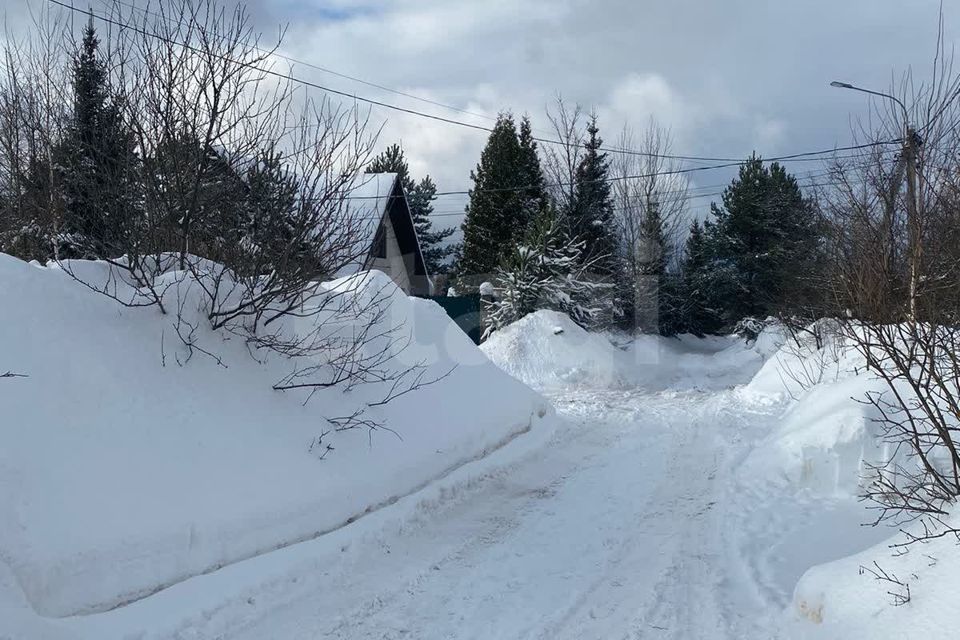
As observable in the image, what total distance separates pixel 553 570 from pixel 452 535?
4.01ft

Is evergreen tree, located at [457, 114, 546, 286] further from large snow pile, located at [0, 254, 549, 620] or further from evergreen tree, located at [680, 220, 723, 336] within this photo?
large snow pile, located at [0, 254, 549, 620]

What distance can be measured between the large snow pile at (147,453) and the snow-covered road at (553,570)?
627 mm

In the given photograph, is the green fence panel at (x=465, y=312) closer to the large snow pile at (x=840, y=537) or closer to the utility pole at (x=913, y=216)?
the large snow pile at (x=840, y=537)

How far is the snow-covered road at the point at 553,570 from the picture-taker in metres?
4.66

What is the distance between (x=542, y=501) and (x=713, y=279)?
24.1 metres

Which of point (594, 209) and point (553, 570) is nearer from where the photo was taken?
point (553, 570)

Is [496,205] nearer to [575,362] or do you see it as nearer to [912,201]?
[575,362]

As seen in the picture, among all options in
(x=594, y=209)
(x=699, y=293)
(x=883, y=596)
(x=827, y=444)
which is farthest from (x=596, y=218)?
(x=883, y=596)

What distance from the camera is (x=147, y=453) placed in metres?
5.24

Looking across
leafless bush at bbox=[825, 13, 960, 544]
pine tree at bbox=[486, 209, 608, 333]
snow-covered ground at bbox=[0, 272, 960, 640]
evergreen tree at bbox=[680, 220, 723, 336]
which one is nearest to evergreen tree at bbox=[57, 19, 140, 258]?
snow-covered ground at bbox=[0, 272, 960, 640]

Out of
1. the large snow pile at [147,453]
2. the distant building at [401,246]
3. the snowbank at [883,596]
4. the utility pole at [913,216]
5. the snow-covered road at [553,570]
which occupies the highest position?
the distant building at [401,246]

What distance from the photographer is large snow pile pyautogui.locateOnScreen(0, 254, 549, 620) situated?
170 inches

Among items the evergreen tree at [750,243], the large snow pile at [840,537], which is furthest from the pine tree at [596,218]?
the large snow pile at [840,537]

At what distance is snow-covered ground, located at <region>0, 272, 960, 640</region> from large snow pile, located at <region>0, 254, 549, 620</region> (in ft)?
0.06
